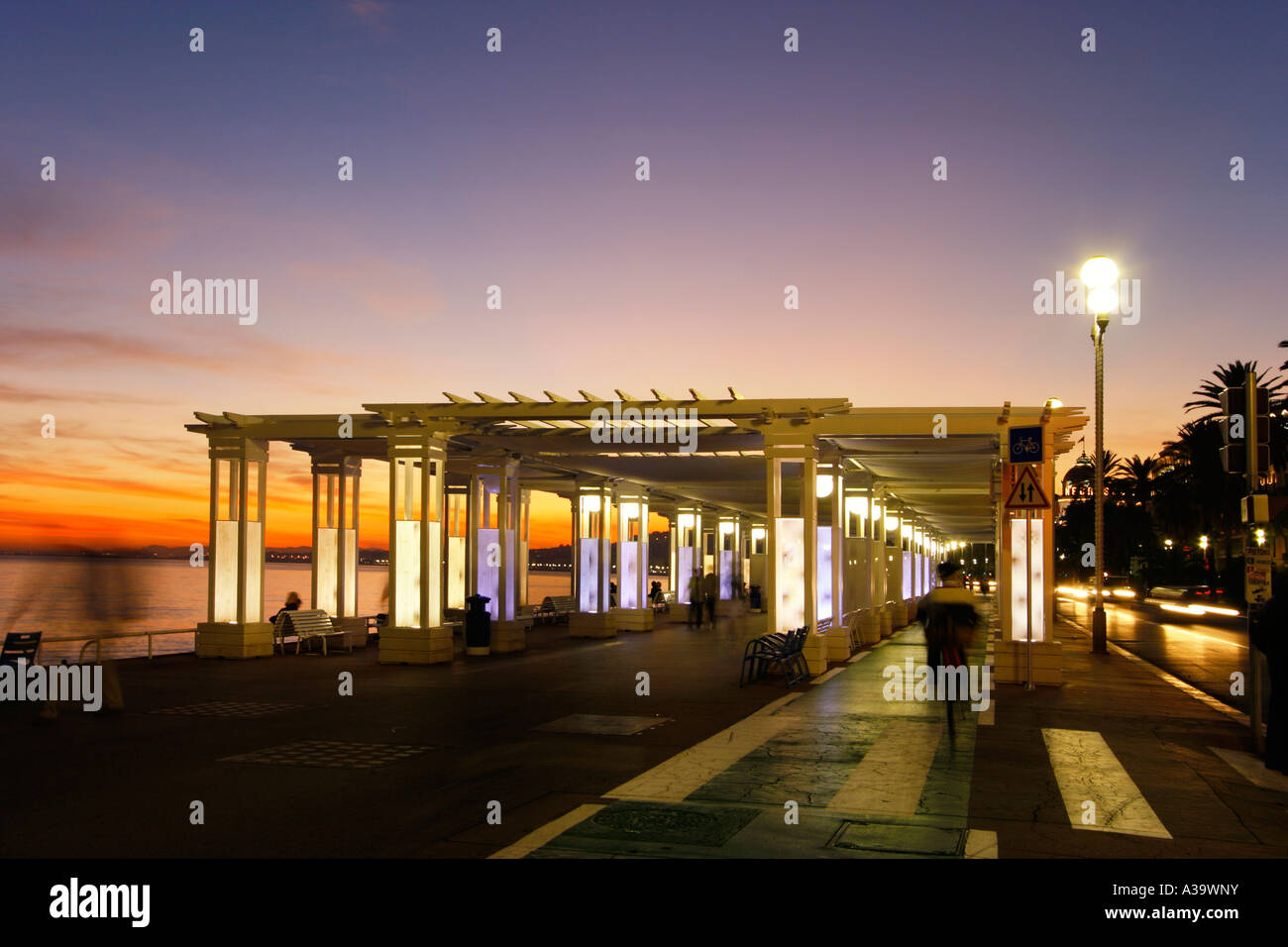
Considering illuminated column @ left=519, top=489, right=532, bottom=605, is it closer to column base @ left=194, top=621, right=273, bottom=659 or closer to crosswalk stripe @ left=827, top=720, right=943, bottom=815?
column base @ left=194, top=621, right=273, bottom=659

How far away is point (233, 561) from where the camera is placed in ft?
65.2

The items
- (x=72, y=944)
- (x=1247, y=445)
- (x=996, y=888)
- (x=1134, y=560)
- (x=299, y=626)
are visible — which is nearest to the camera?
(x=72, y=944)

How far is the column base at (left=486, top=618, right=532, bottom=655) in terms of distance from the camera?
21.7m

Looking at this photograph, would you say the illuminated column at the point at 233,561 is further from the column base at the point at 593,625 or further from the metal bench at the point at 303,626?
the column base at the point at 593,625

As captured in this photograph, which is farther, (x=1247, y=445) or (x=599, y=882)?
(x=1247, y=445)

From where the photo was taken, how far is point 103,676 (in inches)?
488

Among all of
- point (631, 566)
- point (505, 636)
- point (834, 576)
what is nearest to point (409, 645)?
point (505, 636)

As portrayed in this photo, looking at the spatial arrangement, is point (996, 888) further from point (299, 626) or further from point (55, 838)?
point (299, 626)

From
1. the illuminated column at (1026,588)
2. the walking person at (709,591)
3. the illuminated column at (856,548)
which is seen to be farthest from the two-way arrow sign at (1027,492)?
the walking person at (709,591)

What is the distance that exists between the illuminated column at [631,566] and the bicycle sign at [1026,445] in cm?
1631

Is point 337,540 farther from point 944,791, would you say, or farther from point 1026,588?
point 944,791

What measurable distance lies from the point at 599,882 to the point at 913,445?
13.9 meters

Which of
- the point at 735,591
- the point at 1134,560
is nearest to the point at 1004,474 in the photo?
the point at 735,591

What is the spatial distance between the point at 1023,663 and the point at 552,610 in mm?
21306
